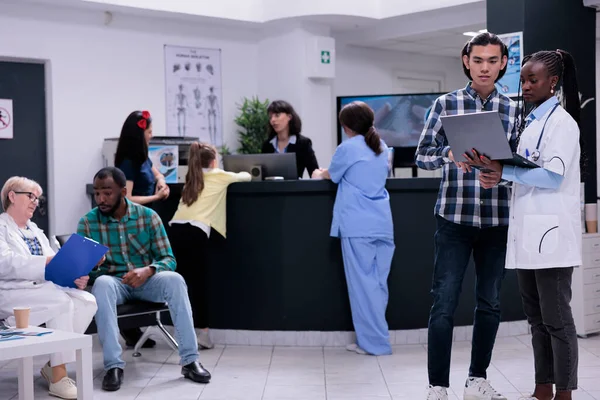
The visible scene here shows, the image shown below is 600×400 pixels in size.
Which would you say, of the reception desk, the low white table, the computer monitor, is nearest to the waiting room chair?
the reception desk

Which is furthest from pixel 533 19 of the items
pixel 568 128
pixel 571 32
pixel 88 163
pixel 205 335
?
pixel 88 163

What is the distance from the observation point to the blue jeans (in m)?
4.18

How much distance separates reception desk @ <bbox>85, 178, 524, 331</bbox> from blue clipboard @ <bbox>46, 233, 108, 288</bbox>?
1374 mm

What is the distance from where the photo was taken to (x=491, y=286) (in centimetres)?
338

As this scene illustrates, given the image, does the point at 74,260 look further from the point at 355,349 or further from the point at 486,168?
the point at 486,168

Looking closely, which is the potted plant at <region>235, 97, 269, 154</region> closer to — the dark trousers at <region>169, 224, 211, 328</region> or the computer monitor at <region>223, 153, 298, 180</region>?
the computer monitor at <region>223, 153, 298, 180</region>

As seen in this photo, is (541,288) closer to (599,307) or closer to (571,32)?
(599,307)

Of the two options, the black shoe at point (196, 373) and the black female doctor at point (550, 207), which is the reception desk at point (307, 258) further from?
the black female doctor at point (550, 207)

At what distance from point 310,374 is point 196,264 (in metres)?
1.15

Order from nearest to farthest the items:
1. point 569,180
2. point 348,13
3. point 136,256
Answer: point 569,180 < point 136,256 < point 348,13

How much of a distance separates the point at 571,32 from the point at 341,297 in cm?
251

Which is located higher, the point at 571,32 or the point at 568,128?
the point at 571,32

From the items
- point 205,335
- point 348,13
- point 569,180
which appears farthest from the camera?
point 348,13

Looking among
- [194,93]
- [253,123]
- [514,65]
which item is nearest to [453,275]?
[514,65]
